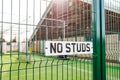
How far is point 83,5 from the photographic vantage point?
2.28m

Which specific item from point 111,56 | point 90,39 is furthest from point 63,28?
point 111,56

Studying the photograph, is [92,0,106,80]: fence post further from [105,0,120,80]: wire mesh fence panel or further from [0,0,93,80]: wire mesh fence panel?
[105,0,120,80]: wire mesh fence panel

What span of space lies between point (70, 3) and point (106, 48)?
819 millimetres

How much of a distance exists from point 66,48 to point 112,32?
1005 mm

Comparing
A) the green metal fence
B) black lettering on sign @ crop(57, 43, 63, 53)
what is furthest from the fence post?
black lettering on sign @ crop(57, 43, 63, 53)

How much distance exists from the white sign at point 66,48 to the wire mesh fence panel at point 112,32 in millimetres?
497

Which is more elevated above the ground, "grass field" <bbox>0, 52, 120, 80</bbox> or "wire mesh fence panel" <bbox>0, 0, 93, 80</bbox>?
"wire mesh fence panel" <bbox>0, 0, 93, 80</bbox>

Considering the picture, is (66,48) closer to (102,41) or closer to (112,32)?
(102,41)

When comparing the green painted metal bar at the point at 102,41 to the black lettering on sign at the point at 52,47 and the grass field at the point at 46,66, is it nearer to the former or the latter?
the grass field at the point at 46,66

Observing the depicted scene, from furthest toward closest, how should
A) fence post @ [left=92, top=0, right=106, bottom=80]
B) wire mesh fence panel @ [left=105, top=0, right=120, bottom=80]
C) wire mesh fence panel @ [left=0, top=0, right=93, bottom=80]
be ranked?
wire mesh fence panel @ [left=105, top=0, right=120, bottom=80] → fence post @ [left=92, top=0, right=106, bottom=80] → wire mesh fence panel @ [left=0, top=0, right=93, bottom=80]

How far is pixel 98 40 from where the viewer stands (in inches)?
91.3

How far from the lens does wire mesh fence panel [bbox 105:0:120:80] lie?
102 inches

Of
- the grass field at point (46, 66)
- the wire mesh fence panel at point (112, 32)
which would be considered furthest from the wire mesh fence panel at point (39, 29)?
the wire mesh fence panel at point (112, 32)

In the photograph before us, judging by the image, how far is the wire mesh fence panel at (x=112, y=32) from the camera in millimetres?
2588
